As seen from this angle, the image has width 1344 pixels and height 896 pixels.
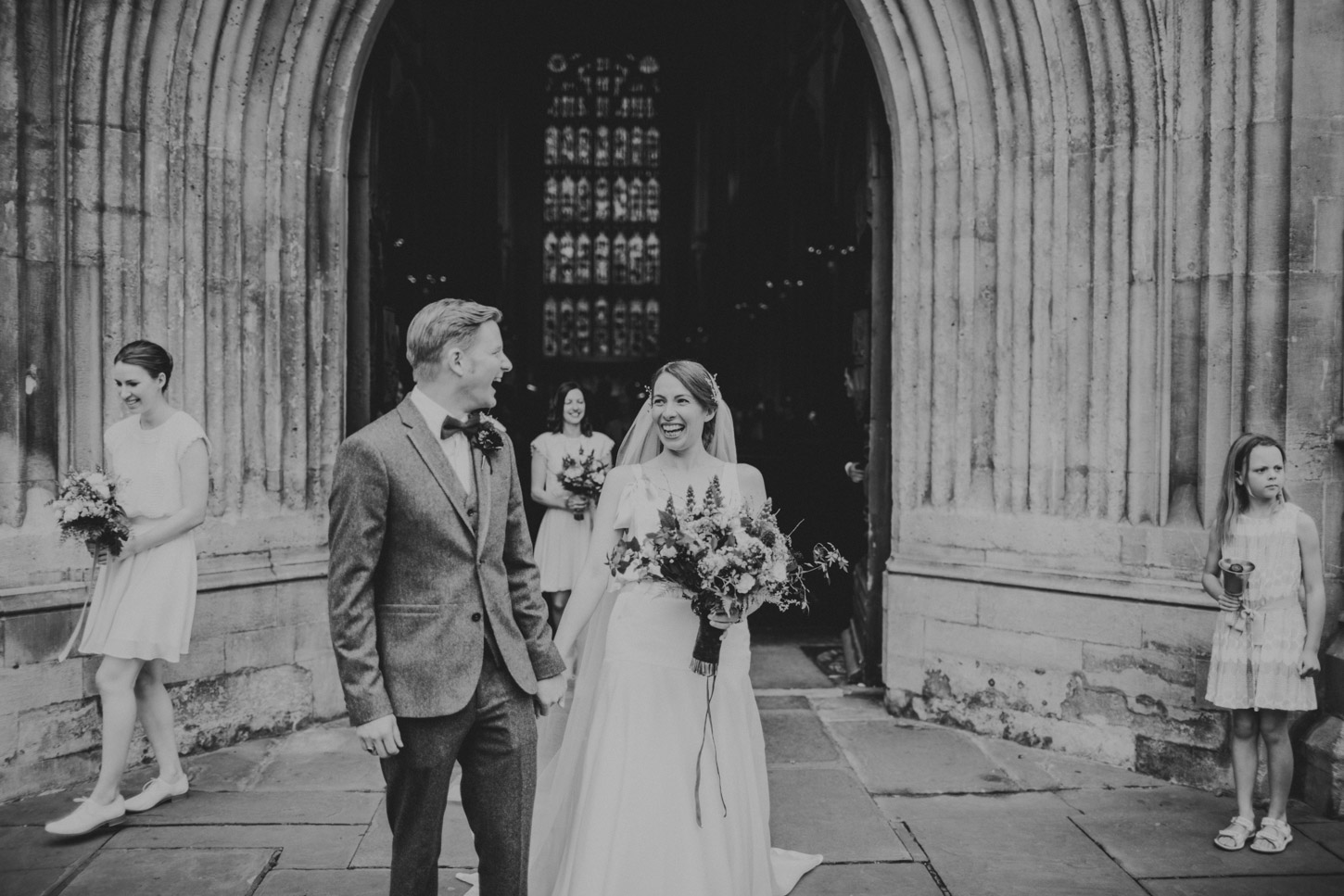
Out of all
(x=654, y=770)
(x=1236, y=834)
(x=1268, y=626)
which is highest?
(x=1268, y=626)

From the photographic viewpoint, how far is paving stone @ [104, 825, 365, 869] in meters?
Result: 3.79

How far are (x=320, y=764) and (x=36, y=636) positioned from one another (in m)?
1.44

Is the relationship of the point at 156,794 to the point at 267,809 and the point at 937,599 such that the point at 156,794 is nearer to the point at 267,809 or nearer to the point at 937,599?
the point at 267,809

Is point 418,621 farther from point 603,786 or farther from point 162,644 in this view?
point 162,644

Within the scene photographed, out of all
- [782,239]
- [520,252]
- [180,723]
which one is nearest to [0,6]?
[180,723]

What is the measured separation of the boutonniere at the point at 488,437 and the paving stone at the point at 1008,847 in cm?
241

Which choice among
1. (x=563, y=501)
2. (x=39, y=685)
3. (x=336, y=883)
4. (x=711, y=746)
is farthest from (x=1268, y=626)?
(x=39, y=685)

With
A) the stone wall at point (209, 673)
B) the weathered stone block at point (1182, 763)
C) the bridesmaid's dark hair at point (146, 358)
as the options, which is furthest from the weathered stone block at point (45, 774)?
the weathered stone block at point (1182, 763)

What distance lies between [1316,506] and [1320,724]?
1.01 meters

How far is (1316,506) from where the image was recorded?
15.5 feet

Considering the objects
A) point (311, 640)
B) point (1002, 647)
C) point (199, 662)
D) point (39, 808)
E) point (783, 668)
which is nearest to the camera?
point (39, 808)

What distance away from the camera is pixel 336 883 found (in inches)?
140

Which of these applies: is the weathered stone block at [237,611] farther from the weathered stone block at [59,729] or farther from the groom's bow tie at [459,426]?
the groom's bow tie at [459,426]

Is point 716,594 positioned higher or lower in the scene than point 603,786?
higher
